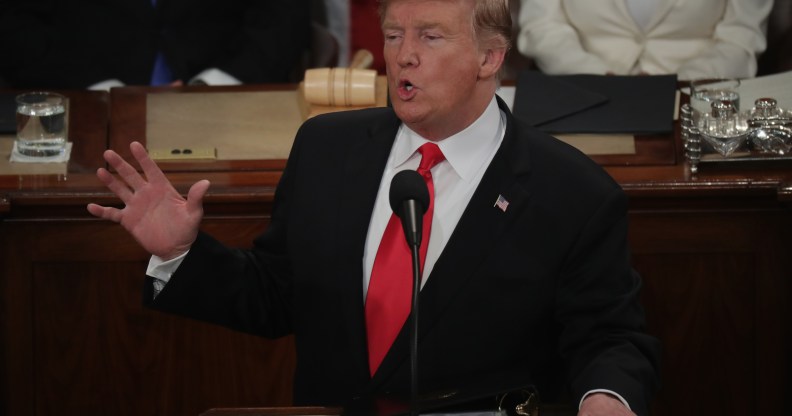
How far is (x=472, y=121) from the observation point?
2.11 metres

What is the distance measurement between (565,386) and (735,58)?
2148 mm

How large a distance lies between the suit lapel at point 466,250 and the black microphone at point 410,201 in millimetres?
343

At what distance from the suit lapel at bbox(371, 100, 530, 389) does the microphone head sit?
344 millimetres

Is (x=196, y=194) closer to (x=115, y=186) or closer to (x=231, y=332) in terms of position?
(x=115, y=186)

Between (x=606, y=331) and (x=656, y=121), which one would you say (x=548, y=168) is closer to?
(x=606, y=331)

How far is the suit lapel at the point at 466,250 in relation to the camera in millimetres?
2045

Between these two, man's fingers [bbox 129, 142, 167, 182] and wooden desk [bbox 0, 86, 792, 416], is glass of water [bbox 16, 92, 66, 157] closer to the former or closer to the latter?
wooden desk [bbox 0, 86, 792, 416]

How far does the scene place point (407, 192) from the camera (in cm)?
171

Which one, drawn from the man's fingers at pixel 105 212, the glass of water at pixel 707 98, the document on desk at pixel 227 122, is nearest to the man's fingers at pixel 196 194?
the man's fingers at pixel 105 212

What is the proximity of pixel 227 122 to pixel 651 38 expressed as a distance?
1486mm

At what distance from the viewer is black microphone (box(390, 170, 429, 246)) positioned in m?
1.68

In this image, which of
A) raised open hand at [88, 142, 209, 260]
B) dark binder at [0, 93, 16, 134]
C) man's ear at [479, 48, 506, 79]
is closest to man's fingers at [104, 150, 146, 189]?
raised open hand at [88, 142, 209, 260]

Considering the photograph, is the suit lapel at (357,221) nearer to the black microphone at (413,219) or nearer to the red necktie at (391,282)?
the red necktie at (391,282)

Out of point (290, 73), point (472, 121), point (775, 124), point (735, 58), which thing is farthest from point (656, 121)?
point (290, 73)
